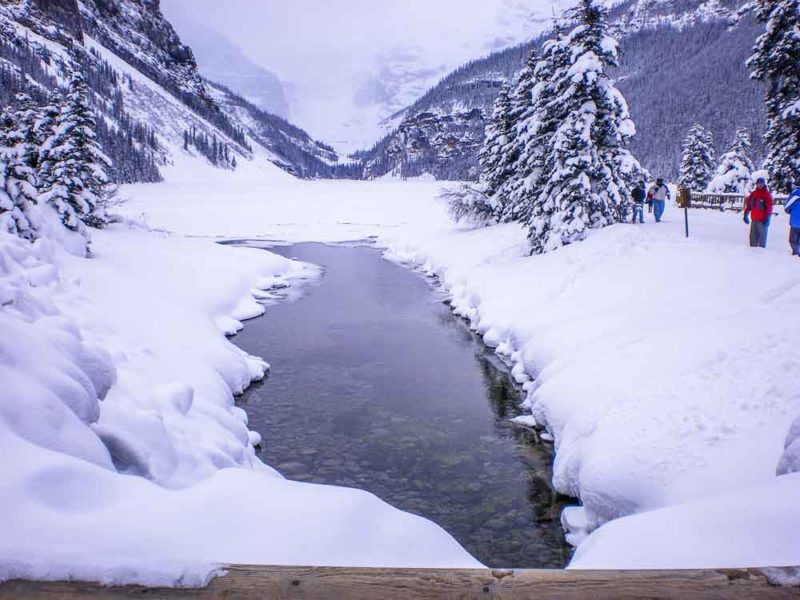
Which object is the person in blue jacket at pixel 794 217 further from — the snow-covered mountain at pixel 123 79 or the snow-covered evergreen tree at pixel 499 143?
the snow-covered mountain at pixel 123 79

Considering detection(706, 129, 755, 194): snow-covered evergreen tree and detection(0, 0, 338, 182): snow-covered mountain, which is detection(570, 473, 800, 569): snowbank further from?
detection(0, 0, 338, 182): snow-covered mountain

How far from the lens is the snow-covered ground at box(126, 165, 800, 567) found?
4352 millimetres

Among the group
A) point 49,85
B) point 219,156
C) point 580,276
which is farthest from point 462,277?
point 219,156

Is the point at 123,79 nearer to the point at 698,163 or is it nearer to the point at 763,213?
the point at 698,163

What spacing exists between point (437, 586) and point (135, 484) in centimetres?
272

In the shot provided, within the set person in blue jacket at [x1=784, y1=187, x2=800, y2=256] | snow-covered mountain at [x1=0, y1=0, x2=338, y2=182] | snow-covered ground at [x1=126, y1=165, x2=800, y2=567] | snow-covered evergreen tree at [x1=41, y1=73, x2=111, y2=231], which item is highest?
snow-covered mountain at [x1=0, y1=0, x2=338, y2=182]

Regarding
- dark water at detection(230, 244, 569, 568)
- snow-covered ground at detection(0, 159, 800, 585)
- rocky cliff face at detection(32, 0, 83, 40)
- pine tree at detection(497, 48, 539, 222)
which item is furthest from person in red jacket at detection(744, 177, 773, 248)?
rocky cliff face at detection(32, 0, 83, 40)

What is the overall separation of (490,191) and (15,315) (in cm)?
2949

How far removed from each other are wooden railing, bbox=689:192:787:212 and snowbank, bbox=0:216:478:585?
2779 cm

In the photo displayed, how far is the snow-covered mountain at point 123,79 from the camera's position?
10726cm

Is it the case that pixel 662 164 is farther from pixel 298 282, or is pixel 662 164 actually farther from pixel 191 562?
pixel 191 562

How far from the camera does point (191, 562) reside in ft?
8.85

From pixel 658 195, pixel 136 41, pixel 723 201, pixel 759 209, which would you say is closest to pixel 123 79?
pixel 136 41

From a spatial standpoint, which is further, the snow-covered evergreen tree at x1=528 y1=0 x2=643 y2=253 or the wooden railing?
the wooden railing
